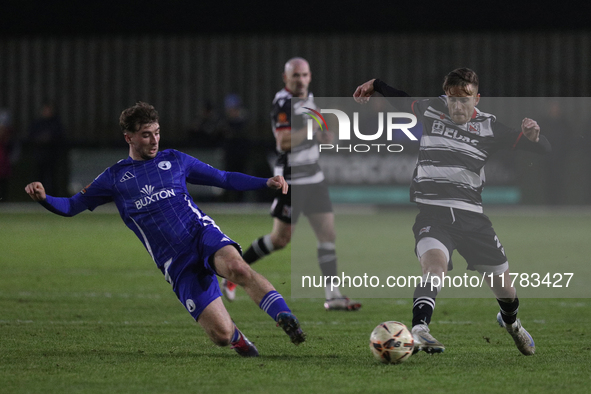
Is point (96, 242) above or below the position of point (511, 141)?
below

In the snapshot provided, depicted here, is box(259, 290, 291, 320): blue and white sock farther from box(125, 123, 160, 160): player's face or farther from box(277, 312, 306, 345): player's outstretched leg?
box(125, 123, 160, 160): player's face

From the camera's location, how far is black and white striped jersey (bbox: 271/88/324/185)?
802cm

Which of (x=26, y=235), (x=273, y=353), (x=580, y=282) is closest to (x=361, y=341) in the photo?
(x=273, y=353)

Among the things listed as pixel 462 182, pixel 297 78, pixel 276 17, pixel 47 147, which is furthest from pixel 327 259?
pixel 276 17

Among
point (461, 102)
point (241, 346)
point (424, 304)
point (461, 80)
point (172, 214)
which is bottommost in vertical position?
point (241, 346)

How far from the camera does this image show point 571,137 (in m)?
17.9

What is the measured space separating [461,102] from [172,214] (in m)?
1.94

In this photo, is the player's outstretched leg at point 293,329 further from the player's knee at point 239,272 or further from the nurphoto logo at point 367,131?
the nurphoto logo at point 367,131

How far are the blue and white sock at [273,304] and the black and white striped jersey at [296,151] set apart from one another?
3.03 m

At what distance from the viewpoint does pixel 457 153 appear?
5.49 metres

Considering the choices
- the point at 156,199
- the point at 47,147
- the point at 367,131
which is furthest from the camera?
the point at 47,147

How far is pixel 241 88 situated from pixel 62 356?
19445mm

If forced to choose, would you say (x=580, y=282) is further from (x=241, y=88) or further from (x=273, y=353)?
(x=241, y=88)

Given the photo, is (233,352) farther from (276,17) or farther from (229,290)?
(276,17)
